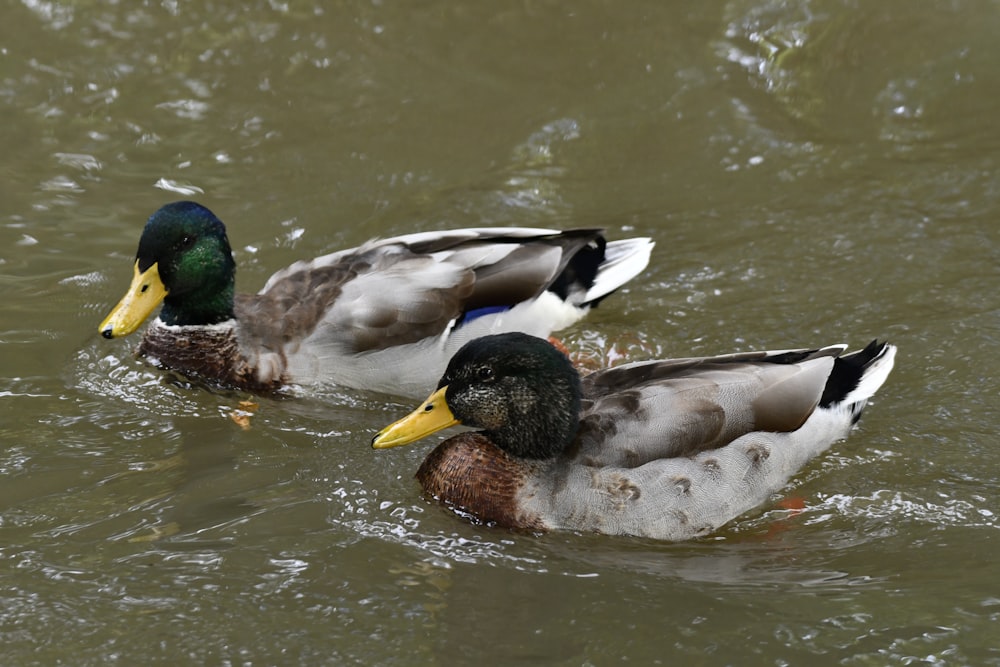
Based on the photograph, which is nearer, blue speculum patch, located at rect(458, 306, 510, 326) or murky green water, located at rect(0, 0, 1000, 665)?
murky green water, located at rect(0, 0, 1000, 665)

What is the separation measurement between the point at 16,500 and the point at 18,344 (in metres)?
1.77

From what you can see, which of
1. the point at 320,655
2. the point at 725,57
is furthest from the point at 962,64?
the point at 320,655

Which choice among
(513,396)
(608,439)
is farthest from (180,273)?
(608,439)

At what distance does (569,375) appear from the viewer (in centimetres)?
572

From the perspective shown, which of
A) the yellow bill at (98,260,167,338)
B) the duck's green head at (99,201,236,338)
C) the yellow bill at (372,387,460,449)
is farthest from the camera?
the duck's green head at (99,201,236,338)

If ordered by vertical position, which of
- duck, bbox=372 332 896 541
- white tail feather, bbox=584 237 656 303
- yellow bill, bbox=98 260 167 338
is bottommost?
duck, bbox=372 332 896 541

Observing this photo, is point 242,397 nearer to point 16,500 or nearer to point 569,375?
point 16,500

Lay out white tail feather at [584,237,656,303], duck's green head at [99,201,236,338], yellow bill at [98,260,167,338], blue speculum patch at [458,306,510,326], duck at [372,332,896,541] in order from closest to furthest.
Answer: duck at [372,332,896,541]
yellow bill at [98,260,167,338]
duck's green head at [99,201,236,338]
blue speculum patch at [458,306,510,326]
white tail feather at [584,237,656,303]

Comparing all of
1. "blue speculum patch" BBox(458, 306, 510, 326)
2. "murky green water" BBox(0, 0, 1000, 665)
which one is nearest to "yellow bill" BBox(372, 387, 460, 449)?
"murky green water" BBox(0, 0, 1000, 665)

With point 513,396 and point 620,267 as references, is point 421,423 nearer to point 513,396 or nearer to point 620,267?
point 513,396

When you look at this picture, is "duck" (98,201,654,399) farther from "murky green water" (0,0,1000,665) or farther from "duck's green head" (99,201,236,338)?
"murky green water" (0,0,1000,665)

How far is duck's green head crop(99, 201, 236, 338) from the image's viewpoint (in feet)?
22.8

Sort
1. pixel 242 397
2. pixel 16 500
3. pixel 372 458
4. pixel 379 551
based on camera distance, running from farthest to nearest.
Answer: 1. pixel 242 397
2. pixel 372 458
3. pixel 16 500
4. pixel 379 551

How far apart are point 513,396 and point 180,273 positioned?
7.64ft
